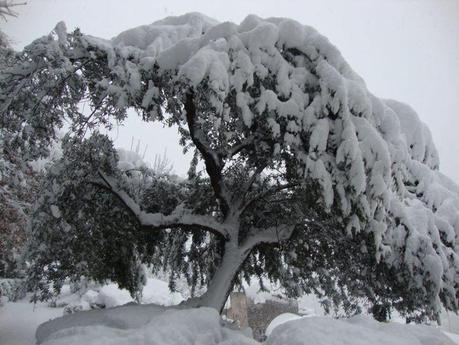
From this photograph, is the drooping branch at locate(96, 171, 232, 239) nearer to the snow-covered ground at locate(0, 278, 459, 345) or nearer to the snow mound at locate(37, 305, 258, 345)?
the snow-covered ground at locate(0, 278, 459, 345)

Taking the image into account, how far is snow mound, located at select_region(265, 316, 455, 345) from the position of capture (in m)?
3.52

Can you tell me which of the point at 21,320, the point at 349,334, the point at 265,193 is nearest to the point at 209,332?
the point at 349,334

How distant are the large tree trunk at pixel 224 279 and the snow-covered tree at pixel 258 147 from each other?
0.9 inches

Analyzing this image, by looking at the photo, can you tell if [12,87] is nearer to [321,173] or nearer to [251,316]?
[321,173]

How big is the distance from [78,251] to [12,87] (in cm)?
369

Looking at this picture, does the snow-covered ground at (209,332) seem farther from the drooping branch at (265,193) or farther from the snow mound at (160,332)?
the drooping branch at (265,193)

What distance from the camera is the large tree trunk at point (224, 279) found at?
6.73 meters

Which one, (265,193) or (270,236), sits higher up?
(265,193)

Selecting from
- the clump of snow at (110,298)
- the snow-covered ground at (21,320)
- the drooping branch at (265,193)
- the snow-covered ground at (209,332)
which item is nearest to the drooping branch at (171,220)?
the drooping branch at (265,193)

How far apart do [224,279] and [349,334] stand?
137 inches

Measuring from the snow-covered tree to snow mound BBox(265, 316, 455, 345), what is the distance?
1.72 meters

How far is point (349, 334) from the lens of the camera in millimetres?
3713

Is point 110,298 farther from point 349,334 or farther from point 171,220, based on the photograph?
point 349,334

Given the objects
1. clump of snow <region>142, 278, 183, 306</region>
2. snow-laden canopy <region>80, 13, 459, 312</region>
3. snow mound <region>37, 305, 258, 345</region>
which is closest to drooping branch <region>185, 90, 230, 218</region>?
snow-laden canopy <region>80, 13, 459, 312</region>
